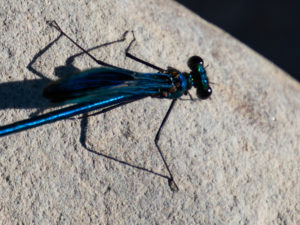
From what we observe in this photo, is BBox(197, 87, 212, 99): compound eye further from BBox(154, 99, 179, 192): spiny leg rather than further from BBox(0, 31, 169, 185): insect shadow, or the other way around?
BBox(0, 31, 169, 185): insect shadow

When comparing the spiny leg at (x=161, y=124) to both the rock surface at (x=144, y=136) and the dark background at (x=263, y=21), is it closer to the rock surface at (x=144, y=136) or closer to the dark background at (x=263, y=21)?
the rock surface at (x=144, y=136)

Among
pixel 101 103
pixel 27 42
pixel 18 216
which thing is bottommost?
pixel 18 216

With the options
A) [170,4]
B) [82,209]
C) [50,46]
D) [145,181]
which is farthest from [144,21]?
[82,209]

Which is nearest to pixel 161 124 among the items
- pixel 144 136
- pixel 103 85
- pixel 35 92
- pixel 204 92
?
pixel 144 136

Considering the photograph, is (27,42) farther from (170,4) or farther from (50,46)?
(170,4)

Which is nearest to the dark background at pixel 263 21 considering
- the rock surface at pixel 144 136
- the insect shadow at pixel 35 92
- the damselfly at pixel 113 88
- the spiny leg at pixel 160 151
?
the rock surface at pixel 144 136

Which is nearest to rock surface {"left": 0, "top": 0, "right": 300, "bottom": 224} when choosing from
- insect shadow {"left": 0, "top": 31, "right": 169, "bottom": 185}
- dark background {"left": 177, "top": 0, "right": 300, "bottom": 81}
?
insect shadow {"left": 0, "top": 31, "right": 169, "bottom": 185}
